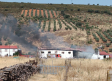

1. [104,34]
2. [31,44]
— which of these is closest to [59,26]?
[104,34]

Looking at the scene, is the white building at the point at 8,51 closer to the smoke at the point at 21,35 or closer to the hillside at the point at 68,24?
the smoke at the point at 21,35

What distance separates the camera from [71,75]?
1236 cm

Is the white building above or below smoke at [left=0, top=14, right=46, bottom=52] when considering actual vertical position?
below

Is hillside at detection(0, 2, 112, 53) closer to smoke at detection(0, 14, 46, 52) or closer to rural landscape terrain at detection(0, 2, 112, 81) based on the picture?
rural landscape terrain at detection(0, 2, 112, 81)

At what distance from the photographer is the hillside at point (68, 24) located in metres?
49.1

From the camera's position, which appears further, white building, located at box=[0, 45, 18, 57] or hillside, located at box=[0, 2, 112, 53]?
hillside, located at box=[0, 2, 112, 53]

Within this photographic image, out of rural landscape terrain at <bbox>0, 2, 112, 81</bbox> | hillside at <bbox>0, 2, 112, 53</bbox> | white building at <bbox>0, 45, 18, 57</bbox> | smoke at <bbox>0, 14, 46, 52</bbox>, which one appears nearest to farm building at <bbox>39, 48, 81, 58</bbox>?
rural landscape terrain at <bbox>0, 2, 112, 81</bbox>

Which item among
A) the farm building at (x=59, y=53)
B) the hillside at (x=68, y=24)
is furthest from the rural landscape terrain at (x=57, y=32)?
the farm building at (x=59, y=53)

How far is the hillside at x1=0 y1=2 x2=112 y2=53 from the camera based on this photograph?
Answer: 4909 centimetres

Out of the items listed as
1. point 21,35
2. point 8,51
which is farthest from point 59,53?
point 21,35

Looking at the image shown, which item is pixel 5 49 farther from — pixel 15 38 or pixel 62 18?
pixel 62 18

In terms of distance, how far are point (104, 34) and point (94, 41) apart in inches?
301

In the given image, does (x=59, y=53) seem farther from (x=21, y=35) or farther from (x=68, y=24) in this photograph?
(x=68, y=24)

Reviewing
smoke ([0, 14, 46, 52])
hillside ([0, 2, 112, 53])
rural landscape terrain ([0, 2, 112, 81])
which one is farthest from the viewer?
hillside ([0, 2, 112, 53])
